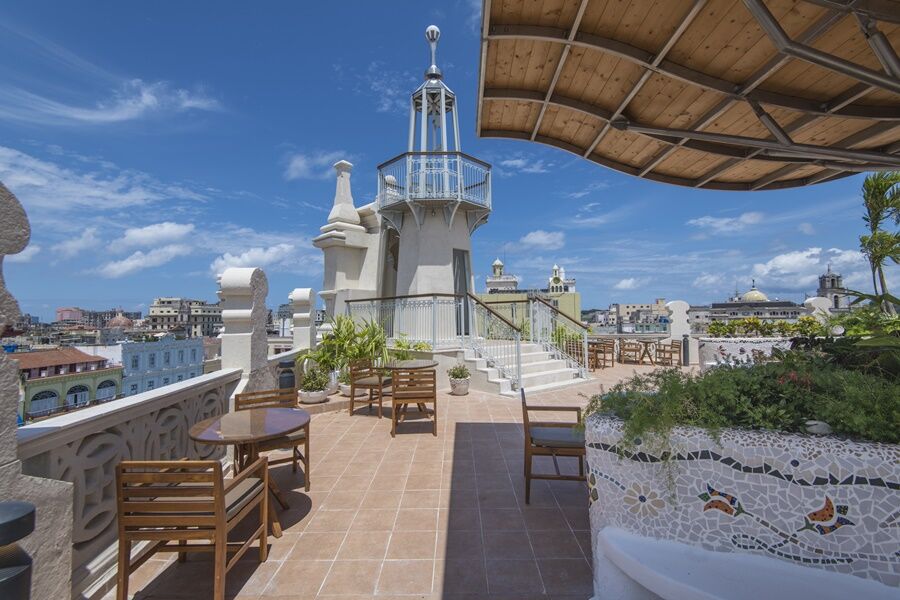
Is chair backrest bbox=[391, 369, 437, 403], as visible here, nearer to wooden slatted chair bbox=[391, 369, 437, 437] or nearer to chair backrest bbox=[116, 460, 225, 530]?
wooden slatted chair bbox=[391, 369, 437, 437]

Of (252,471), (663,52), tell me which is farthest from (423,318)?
(663,52)

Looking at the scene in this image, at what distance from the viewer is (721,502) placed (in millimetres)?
1793

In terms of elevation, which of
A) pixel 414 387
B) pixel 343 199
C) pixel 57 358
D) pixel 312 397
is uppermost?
pixel 343 199

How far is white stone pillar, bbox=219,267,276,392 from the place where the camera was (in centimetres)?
455

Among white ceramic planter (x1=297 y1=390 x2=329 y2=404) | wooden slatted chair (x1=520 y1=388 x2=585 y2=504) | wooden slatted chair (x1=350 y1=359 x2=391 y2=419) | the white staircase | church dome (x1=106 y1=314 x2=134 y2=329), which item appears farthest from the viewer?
church dome (x1=106 y1=314 x2=134 y2=329)

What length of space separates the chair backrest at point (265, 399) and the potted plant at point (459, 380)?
13.3ft

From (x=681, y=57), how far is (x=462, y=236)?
7.94 m

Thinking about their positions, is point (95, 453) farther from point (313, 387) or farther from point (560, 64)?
point (560, 64)

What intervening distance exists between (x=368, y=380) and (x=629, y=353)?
1038 cm

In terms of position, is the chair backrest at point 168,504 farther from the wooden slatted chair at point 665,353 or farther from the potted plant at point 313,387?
the wooden slatted chair at point 665,353

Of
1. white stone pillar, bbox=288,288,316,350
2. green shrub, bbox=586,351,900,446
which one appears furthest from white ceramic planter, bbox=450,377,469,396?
green shrub, bbox=586,351,900,446

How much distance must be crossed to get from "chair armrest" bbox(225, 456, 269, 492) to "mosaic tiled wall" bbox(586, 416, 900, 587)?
2.18m

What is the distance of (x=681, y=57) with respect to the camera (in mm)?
3051

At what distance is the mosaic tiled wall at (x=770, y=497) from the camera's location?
161 centimetres
